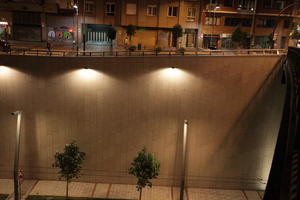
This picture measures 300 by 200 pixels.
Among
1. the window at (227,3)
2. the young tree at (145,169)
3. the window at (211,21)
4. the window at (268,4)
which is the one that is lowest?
the young tree at (145,169)

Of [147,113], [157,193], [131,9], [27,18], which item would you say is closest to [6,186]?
[157,193]

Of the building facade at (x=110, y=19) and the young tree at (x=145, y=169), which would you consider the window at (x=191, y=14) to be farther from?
the young tree at (x=145, y=169)

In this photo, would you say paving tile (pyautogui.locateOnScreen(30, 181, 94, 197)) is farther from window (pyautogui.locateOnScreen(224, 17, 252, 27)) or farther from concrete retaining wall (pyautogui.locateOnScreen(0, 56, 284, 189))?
window (pyautogui.locateOnScreen(224, 17, 252, 27))

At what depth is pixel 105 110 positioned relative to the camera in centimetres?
2088

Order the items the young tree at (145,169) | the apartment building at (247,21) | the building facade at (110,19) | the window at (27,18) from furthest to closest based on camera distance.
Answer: the apartment building at (247,21)
the window at (27,18)
the building facade at (110,19)
the young tree at (145,169)

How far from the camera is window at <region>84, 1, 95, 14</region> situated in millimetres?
35994

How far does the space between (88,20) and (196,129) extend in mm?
21925

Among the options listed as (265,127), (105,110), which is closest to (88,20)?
(105,110)

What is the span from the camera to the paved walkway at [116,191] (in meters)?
20.2

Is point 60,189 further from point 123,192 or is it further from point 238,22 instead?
point 238,22

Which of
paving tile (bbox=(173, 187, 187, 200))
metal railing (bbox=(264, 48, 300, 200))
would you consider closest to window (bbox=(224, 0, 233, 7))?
metal railing (bbox=(264, 48, 300, 200))

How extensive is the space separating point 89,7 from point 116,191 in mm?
23628

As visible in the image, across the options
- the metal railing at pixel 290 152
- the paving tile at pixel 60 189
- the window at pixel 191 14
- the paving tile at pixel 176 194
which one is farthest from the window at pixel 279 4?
the paving tile at pixel 60 189

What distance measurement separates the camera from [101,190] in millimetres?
20766
